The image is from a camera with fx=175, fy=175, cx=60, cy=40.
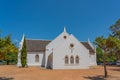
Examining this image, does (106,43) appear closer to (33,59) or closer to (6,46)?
(6,46)

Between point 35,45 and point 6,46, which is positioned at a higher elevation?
point 35,45

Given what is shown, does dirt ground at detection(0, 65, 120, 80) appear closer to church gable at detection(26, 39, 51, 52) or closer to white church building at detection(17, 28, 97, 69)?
white church building at detection(17, 28, 97, 69)

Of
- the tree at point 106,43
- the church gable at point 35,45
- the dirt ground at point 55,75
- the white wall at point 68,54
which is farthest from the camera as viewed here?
the church gable at point 35,45

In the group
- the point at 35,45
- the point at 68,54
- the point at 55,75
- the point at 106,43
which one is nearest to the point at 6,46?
the point at 55,75

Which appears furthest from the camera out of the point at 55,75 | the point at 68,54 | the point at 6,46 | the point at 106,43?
the point at 68,54

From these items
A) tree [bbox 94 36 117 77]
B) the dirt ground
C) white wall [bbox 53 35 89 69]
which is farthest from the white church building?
tree [bbox 94 36 117 77]

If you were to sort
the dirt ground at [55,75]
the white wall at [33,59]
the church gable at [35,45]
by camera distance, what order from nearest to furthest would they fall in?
the dirt ground at [55,75], the white wall at [33,59], the church gable at [35,45]

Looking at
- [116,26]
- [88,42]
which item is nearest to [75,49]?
[116,26]

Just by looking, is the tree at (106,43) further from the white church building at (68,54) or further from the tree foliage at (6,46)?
the white church building at (68,54)

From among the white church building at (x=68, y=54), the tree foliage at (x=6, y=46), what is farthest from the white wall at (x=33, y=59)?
the tree foliage at (x=6, y=46)

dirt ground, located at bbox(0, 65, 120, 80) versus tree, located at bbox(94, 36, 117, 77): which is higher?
tree, located at bbox(94, 36, 117, 77)

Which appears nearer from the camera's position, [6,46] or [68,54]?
[6,46]

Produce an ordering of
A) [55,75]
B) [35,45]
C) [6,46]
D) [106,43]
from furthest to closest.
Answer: [35,45], [55,75], [106,43], [6,46]

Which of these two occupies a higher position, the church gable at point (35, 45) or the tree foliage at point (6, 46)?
the church gable at point (35, 45)
